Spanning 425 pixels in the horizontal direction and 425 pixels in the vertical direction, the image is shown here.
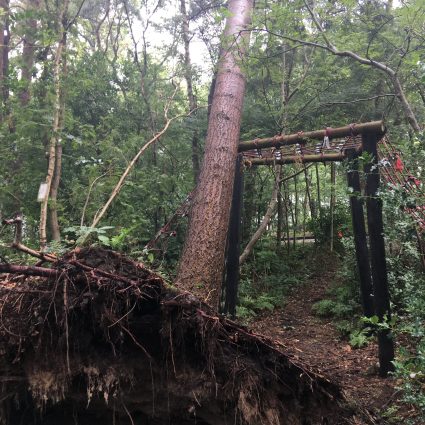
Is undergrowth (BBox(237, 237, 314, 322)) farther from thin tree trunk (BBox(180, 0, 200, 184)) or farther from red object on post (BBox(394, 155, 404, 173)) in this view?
red object on post (BBox(394, 155, 404, 173))

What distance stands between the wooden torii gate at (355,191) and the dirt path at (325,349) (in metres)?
0.40

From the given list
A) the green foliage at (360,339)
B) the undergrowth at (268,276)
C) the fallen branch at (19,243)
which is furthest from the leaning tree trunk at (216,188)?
the undergrowth at (268,276)

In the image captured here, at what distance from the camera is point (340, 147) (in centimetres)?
592

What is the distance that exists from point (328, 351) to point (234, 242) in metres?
2.29

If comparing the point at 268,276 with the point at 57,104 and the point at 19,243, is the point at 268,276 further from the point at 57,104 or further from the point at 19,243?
the point at 19,243

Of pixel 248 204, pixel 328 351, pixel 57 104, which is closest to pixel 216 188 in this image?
pixel 57 104

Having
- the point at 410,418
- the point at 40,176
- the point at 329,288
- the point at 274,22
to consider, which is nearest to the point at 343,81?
the point at 274,22

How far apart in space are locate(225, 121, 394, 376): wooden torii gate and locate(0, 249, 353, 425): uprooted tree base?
2.35 meters

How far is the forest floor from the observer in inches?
153

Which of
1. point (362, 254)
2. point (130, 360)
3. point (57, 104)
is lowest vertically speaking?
point (130, 360)

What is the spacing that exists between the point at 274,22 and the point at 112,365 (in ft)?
17.5

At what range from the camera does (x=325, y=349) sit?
645cm

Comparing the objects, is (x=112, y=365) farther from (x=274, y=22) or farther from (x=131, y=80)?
(x=131, y=80)

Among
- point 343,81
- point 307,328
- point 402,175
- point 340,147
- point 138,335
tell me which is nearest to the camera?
point 138,335
